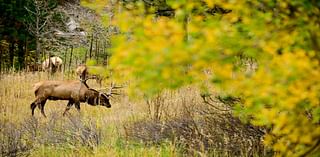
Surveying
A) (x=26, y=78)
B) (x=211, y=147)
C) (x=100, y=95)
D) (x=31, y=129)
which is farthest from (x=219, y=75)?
(x=26, y=78)

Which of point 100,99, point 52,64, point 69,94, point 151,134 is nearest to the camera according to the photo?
point 151,134

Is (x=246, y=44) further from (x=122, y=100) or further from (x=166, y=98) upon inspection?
(x=122, y=100)

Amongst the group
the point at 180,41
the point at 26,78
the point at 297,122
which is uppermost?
the point at 180,41

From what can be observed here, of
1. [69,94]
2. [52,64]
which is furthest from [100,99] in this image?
[52,64]

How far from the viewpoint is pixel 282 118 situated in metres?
2.73

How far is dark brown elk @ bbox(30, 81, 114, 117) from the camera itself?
11.4 meters

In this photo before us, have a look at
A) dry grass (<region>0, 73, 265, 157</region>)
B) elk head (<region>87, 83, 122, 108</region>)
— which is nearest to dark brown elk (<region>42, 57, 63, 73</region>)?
elk head (<region>87, 83, 122, 108</region>)

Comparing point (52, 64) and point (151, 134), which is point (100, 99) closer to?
point (151, 134)

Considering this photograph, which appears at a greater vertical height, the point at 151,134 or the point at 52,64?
the point at 151,134

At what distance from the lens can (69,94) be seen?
37.7ft

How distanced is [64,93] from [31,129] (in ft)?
10.7

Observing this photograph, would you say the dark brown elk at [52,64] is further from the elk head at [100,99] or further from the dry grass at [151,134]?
the dry grass at [151,134]

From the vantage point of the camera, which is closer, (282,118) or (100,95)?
(282,118)

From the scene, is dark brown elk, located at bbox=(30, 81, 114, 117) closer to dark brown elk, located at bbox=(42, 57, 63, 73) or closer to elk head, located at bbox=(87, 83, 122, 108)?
elk head, located at bbox=(87, 83, 122, 108)
